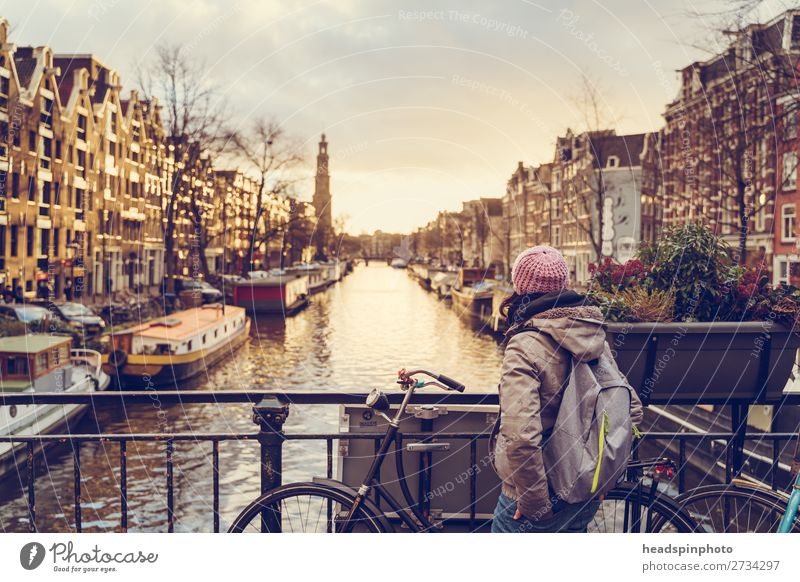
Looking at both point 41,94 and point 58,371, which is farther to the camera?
point 41,94

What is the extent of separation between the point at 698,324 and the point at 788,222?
3252cm

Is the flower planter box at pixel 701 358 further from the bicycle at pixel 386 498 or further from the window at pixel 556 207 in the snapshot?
the window at pixel 556 207

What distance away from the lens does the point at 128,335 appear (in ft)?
84.6

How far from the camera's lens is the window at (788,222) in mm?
32000

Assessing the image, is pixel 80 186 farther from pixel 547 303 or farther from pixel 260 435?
pixel 547 303

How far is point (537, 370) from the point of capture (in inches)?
113

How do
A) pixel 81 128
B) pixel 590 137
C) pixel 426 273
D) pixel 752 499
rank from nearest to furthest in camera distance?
pixel 752 499 → pixel 590 137 → pixel 81 128 → pixel 426 273

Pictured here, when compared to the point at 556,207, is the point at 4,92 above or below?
above

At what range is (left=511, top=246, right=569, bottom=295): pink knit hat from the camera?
9.91 ft

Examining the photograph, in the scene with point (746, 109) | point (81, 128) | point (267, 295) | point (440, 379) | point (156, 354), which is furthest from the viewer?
point (267, 295)

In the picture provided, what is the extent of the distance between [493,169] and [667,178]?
2917cm

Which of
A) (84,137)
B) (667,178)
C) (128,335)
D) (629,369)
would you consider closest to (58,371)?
(128,335)

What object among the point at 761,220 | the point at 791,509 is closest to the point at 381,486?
the point at 791,509
